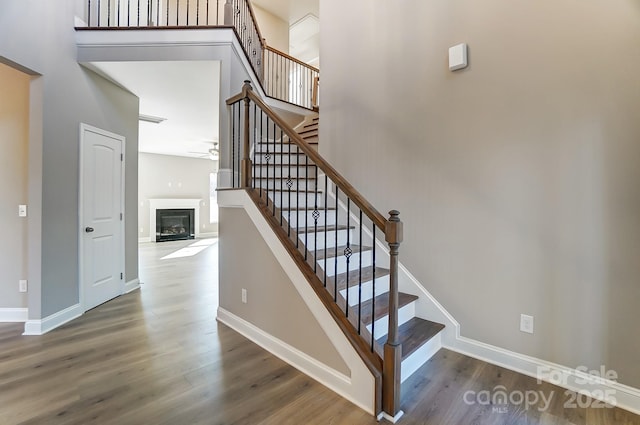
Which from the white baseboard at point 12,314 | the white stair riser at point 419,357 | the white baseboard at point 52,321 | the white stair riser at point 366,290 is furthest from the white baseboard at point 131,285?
the white stair riser at point 419,357

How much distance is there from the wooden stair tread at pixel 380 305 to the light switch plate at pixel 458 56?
6.41ft

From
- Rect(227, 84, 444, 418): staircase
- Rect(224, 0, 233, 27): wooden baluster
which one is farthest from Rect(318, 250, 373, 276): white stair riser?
Rect(224, 0, 233, 27): wooden baluster

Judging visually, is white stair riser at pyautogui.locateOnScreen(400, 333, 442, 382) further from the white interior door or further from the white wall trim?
the white interior door

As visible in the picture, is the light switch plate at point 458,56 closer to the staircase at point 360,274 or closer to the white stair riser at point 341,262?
the staircase at point 360,274

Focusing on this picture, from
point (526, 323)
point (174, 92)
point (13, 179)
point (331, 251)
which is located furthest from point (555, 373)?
point (13, 179)

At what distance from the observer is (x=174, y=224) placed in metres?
9.02

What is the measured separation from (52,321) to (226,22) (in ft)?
11.6

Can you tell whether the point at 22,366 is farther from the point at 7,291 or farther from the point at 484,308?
the point at 484,308

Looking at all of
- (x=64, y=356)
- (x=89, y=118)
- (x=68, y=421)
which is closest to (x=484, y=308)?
(x=68, y=421)

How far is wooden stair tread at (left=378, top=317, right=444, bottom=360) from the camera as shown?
2.07 metres

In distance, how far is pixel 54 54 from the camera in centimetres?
280

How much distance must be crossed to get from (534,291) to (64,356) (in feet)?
11.6

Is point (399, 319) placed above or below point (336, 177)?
below

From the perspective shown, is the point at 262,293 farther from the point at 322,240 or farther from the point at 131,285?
the point at 131,285
